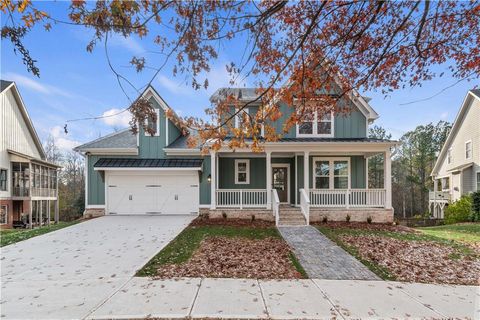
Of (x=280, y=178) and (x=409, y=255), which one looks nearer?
(x=409, y=255)

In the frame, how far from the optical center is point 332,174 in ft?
47.8

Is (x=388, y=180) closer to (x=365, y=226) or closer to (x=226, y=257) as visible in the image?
(x=365, y=226)

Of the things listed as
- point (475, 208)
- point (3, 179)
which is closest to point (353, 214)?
point (475, 208)

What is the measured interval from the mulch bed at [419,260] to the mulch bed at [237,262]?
2.24 meters

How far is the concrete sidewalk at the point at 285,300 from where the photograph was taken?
4004 millimetres

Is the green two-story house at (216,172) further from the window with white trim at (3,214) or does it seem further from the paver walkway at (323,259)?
the window with white trim at (3,214)

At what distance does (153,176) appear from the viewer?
49.9ft

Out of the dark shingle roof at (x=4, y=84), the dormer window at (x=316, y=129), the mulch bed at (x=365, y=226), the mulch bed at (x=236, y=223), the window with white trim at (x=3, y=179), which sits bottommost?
the mulch bed at (x=365, y=226)

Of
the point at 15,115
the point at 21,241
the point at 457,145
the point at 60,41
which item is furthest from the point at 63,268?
the point at 457,145

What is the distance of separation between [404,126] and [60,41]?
37822mm

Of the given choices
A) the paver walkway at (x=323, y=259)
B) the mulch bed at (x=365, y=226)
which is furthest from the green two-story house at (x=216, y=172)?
the paver walkway at (x=323, y=259)

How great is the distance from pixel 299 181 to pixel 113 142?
35.1ft

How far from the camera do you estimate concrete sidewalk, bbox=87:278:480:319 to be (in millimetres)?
4004

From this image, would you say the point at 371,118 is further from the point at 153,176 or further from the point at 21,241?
the point at 21,241
